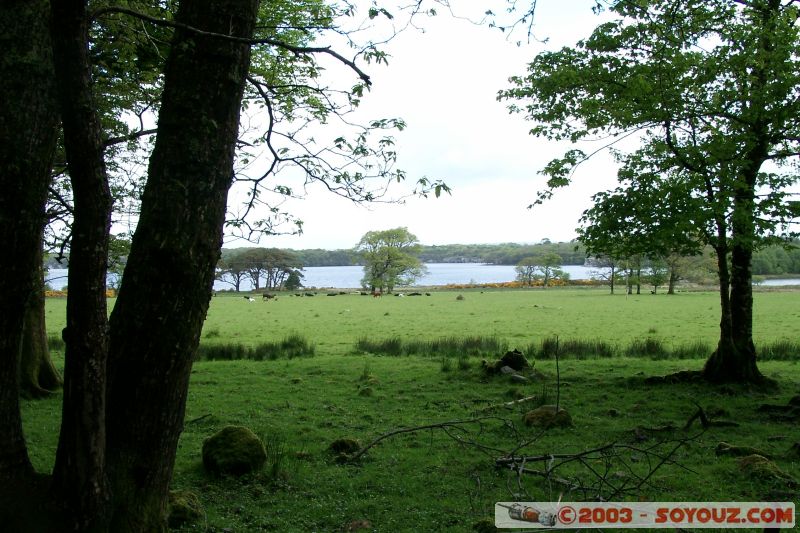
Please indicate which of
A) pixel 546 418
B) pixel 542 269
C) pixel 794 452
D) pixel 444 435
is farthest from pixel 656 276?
pixel 542 269

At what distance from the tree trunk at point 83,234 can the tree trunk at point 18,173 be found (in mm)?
535

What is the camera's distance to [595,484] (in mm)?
4570

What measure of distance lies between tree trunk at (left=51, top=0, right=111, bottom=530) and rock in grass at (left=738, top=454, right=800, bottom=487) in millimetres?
4962

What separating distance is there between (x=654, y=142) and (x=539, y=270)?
73.1 metres

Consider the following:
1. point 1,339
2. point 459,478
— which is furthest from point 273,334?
point 1,339

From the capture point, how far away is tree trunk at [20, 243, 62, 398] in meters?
8.25

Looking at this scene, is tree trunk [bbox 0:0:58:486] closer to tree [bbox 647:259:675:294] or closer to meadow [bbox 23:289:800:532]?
meadow [bbox 23:289:800:532]

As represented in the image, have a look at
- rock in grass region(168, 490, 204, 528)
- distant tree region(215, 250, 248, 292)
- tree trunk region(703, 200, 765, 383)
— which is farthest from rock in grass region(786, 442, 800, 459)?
distant tree region(215, 250, 248, 292)

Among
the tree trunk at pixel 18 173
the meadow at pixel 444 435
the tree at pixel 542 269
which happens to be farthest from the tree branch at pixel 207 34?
the tree at pixel 542 269

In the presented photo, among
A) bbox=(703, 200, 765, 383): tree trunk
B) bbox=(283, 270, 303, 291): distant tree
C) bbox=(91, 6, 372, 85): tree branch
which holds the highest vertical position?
bbox=(91, 6, 372, 85): tree branch

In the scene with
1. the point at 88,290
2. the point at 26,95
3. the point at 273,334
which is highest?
the point at 26,95

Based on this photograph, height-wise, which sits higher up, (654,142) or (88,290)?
(654,142)

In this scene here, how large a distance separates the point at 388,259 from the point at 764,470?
60.7m

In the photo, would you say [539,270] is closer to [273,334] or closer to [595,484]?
[273,334]
